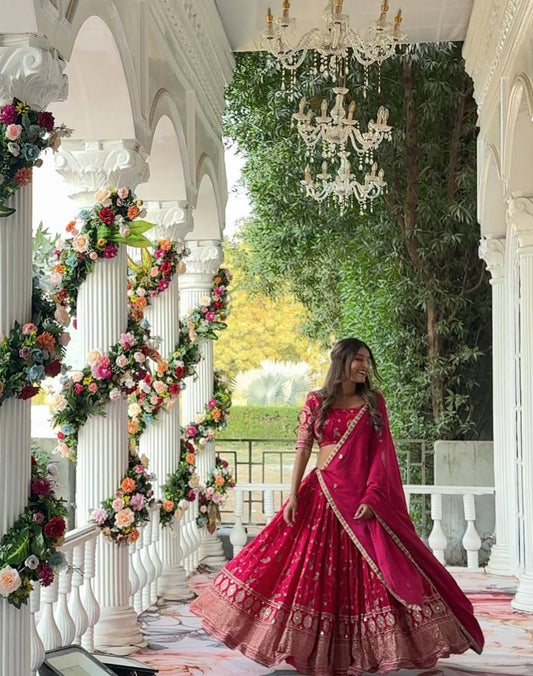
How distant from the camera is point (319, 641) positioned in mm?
5336

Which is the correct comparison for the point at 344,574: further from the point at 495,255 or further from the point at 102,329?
the point at 495,255

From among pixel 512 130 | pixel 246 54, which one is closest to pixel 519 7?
pixel 512 130

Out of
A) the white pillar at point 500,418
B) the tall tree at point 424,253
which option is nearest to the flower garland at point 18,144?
the white pillar at point 500,418

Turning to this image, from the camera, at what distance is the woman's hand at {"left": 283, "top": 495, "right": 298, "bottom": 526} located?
5668 mm

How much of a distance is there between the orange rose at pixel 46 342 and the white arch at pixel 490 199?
235 inches

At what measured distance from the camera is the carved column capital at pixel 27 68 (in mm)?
4004

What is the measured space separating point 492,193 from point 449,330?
2588 mm

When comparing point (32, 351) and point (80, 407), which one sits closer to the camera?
point (32, 351)

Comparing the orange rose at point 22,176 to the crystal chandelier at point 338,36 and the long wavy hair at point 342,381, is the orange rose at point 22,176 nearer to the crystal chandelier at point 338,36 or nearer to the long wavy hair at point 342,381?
the long wavy hair at point 342,381

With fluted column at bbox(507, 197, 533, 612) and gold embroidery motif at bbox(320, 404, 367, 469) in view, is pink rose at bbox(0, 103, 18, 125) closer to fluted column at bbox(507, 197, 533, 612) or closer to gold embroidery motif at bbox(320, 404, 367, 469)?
gold embroidery motif at bbox(320, 404, 367, 469)

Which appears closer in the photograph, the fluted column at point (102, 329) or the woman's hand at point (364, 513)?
the woman's hand at point (364, 513)

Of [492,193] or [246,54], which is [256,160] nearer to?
[246,54]

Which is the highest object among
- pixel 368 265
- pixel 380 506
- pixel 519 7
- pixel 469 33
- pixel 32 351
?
pixel 469 33

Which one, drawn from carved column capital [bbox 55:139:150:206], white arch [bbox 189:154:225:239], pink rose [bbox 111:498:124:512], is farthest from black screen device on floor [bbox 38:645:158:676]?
white arch [bbox 189:154:225:239]
